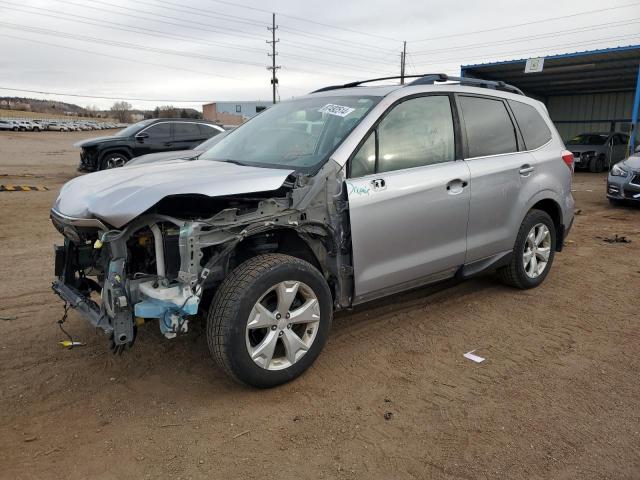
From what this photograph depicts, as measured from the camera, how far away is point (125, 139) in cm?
1357

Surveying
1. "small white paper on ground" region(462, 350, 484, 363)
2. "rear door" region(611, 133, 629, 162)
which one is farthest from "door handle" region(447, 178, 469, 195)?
"rear door" region(611, 133, 629, 162)

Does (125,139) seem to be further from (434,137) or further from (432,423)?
(432,423)

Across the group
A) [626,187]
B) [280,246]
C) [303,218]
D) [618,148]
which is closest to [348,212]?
[303,218]

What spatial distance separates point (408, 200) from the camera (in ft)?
11.9

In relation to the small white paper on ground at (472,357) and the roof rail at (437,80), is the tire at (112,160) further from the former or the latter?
the small white paper on ground at (472,357)

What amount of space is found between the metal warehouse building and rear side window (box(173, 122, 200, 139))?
12.4 m

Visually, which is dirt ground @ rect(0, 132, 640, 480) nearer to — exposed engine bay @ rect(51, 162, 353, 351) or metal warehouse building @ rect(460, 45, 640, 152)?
exposed engine bay @ rect(51, 162, 353, 351)

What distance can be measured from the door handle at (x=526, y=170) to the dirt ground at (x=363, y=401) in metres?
1.15

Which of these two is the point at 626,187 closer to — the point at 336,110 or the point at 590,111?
the point at 336,110

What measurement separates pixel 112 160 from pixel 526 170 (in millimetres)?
11390

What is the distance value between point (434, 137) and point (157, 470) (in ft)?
9.64

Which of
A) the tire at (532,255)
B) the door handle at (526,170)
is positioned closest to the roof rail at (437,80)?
the door handle at (526,170)

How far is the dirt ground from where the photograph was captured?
254 cm

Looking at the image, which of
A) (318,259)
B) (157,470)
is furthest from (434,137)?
(157,470)
